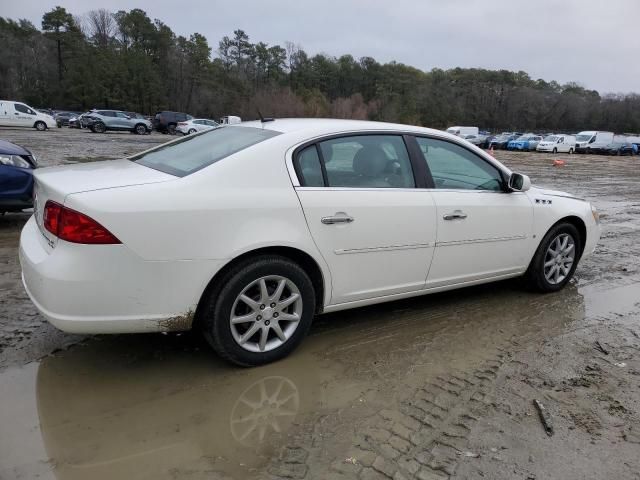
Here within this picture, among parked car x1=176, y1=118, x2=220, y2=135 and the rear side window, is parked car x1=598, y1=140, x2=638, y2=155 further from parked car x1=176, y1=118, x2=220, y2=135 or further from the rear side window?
the rear side window

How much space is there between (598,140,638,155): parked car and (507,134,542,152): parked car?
17.3ft

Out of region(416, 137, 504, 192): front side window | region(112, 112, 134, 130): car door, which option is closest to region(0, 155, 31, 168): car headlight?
region(416, 137, 504, 192): front side window

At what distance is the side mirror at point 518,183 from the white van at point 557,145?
40.6 meters

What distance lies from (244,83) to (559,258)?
289ft

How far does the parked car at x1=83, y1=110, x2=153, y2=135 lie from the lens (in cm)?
3619

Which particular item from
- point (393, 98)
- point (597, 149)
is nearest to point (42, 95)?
point (393, 98)

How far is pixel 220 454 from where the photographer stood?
248 cm

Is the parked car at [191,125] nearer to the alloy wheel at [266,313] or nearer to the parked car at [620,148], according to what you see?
the parked car at [620,148]

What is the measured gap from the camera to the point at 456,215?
3969 millimetres

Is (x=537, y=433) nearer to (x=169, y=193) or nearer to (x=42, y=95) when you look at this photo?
(x=169, y=193)

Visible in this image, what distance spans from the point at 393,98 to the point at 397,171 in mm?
105534

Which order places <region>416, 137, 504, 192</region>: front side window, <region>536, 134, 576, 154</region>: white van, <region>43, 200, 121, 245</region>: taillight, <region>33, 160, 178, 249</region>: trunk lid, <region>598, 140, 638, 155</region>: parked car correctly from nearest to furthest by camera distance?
<region>43, 200, 121, 245</region>: taillight, <region>33, 160, 178, 249</region>: trunk lid, <region>416, 137, 504, 192</region>: front side window, <region>536, 134, 576, 154</region>: white van, <region>598, 140, 638, 155</region>: parked car

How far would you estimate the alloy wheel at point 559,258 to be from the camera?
4848mm

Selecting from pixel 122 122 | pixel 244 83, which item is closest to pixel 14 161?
pixel 122 122
